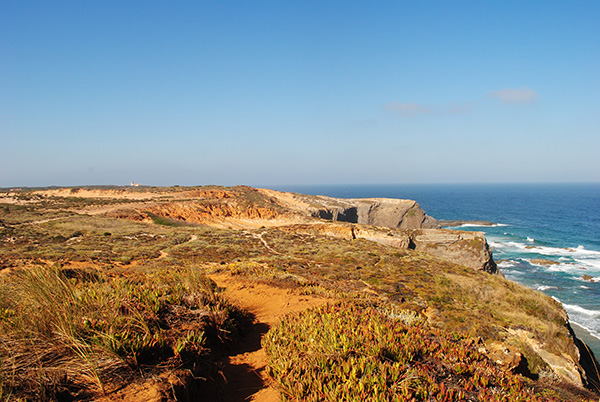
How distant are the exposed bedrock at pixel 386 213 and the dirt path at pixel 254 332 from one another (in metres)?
40.9

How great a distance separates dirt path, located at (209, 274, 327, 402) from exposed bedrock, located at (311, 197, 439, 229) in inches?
1612

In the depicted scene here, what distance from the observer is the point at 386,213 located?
55.4m

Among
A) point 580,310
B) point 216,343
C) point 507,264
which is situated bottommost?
point 580,310

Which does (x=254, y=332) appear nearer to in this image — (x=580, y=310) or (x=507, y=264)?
(x=580, y=310)

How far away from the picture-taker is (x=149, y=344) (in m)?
3.78

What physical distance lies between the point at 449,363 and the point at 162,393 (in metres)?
4.00

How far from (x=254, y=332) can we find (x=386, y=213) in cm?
5192

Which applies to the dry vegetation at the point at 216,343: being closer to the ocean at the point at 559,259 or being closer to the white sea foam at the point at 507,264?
the ocean at the point at 559,259

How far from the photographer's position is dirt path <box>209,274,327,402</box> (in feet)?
13.3

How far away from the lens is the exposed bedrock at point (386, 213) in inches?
2076

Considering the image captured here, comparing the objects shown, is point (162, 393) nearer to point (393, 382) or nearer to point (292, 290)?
point (393, 382)

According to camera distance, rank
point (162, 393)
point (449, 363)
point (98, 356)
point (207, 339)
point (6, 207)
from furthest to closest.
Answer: point (6, 207) → point (207, 339) → point (449, 363) → point (98, 356) → point (162, 393)

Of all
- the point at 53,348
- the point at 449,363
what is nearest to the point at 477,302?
the point at 449,363

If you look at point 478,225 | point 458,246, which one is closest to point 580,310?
point 458,246
